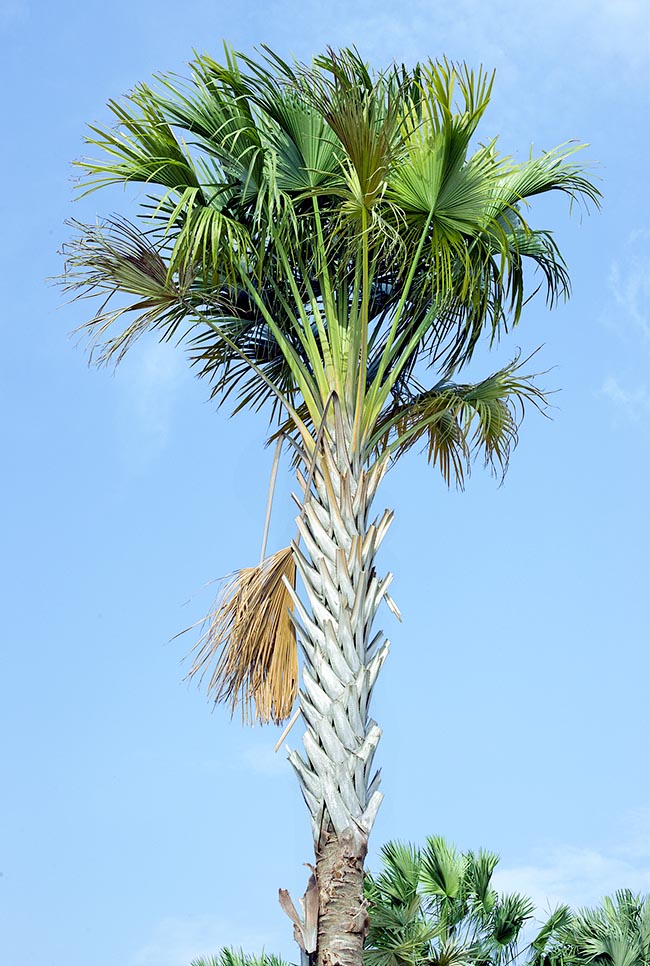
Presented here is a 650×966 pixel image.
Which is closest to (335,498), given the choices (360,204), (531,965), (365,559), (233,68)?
(365,559)

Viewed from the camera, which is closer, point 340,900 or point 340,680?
point 340,900

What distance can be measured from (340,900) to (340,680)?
1157 mm

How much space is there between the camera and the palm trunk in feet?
A: 19.3

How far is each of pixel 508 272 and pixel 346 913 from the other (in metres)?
4.31

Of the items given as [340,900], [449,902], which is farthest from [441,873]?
[340,900]

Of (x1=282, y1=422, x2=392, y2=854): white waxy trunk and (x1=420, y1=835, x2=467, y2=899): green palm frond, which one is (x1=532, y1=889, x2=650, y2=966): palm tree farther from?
(x1=282, y1=422, x2=392, y2=854): white waxy trunk

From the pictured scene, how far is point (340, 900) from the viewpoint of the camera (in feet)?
19.2

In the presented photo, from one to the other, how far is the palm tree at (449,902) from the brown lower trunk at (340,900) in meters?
2.55

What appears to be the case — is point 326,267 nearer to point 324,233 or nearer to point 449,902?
point 324,233

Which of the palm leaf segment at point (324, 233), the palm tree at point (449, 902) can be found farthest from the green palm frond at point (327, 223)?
the palm tree at point (449, 902)

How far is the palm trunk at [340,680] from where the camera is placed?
5.88 metres

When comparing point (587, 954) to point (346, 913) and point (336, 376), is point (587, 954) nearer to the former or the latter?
point (346, 913)

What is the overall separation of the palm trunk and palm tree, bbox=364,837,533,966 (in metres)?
2.60

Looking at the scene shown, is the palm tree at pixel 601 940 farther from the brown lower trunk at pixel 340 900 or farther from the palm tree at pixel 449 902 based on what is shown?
the brown lower trunk at pixel 340 900
